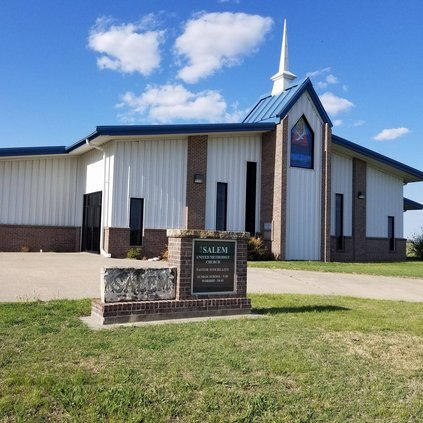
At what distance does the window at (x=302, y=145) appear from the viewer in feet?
77.5

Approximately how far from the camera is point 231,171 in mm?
22641

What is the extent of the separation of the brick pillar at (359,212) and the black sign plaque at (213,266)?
19981 mm

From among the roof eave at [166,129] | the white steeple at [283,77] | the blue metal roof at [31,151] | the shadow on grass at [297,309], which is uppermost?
the white steeple at [283,77]

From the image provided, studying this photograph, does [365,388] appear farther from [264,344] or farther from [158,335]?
[158,335]

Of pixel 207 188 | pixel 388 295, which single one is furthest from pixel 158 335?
pixel 207 188

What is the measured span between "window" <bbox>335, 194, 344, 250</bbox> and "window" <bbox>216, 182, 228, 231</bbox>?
7.35 m

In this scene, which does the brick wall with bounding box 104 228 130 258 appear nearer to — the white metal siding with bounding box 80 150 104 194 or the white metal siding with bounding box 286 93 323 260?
the white metal siding with bounding box 80 150 104 194

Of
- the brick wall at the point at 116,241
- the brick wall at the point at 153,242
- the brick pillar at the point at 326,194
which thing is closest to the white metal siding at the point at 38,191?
the brick wall at the point at 116,241

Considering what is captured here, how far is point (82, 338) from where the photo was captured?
6.19 m

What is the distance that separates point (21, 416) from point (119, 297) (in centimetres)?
361

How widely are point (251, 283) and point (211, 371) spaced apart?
26.7ft

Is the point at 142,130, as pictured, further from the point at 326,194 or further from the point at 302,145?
the point at 326,194

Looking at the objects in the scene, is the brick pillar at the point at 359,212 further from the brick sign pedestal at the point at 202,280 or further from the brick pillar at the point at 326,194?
the brick sign pedestal at the point at 202,280

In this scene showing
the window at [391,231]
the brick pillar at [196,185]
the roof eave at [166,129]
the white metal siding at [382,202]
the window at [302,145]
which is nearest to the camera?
the roof eave at [166,129]
